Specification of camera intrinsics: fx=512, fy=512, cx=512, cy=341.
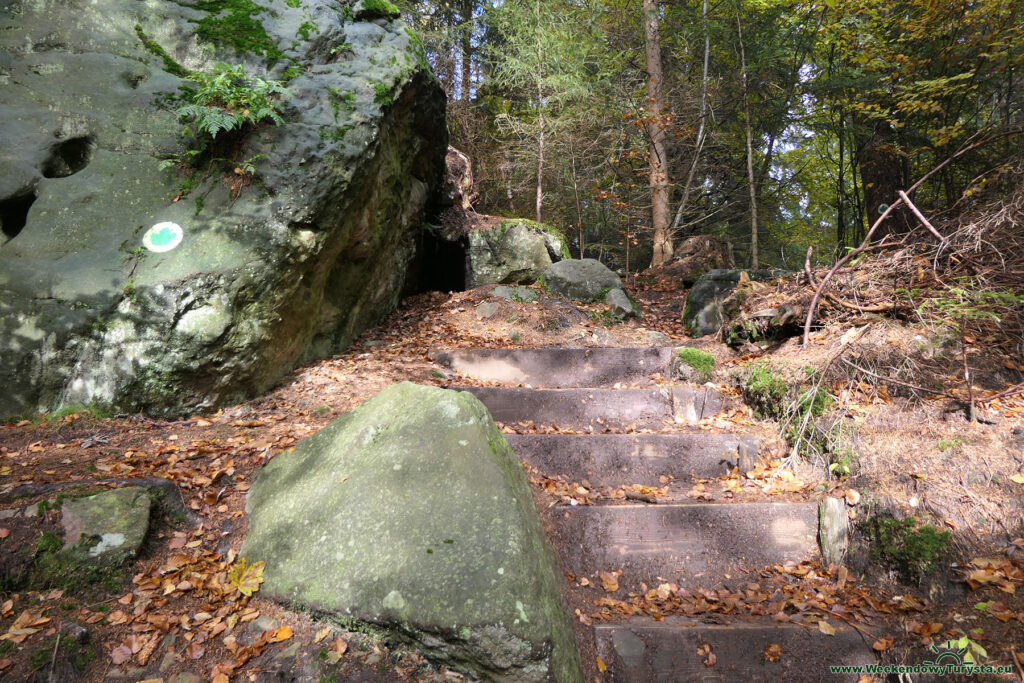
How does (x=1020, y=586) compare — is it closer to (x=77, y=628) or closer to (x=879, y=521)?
(x=879, y=521)

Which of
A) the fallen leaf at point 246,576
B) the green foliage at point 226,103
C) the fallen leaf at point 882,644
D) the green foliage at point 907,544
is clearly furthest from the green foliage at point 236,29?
the fallen leaf at point 882,644

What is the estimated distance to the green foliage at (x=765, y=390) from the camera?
15.0 feet

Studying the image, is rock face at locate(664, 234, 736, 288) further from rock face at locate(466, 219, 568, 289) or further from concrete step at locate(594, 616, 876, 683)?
concrete step at locate(594, 616, 876, 683)

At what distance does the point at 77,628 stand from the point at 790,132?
652 inches

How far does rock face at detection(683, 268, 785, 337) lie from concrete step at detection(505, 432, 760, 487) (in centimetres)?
343

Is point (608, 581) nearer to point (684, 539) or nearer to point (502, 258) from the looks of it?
point (684, 539)

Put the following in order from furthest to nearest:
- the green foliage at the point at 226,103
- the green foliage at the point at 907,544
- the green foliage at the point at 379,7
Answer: the green foliage at the point at 379,7, the green foliage at the point at 226,103, the green foliage at the point at 907,544

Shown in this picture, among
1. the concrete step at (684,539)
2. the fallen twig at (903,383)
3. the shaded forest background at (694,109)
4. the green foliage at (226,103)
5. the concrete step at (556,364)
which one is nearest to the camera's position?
the concrete step at (684,539)

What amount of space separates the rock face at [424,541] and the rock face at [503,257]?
19.7ft

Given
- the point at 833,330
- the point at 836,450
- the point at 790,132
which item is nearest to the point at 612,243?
the point at 790,132

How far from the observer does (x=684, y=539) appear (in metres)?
3.50

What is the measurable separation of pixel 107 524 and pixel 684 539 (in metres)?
3.39

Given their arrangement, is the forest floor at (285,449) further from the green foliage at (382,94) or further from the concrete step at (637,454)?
the green foliage at (382,94)

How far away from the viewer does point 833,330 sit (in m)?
5.06
